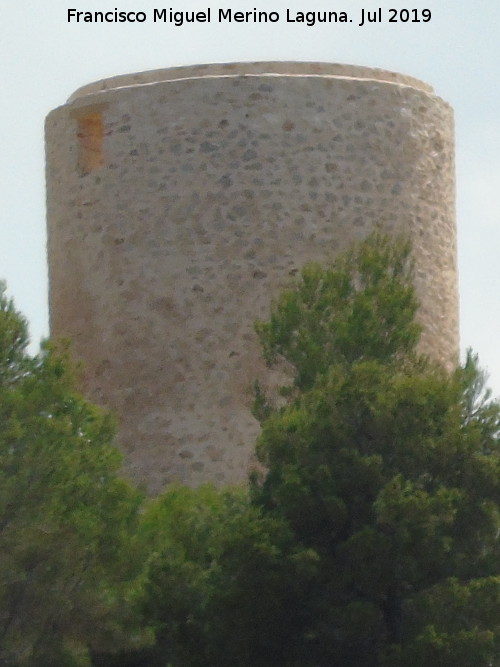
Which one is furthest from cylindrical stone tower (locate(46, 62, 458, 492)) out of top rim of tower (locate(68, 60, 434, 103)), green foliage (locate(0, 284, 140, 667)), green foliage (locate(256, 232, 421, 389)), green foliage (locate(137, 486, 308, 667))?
green foliage (locate(0, 284, 140, 667))

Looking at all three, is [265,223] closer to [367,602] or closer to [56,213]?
[56,213]

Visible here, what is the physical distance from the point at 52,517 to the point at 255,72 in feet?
12.8

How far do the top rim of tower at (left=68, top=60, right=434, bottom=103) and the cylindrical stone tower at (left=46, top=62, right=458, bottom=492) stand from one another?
1 cm

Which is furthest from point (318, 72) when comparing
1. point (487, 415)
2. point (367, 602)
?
point (367, 602)

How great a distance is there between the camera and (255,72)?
16.0 metres

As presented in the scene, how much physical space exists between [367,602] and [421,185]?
12.7 feet

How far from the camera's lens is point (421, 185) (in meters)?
16.2

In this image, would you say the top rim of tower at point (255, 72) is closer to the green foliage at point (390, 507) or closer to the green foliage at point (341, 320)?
the green foliage at point (341, 320)

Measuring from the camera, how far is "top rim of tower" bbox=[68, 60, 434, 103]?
15984 millimetres

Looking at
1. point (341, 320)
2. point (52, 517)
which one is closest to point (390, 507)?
point (341, 320)

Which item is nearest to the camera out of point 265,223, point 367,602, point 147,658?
point 367,602

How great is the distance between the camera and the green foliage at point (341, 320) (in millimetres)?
14117

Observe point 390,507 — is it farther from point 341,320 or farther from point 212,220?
point 212,220

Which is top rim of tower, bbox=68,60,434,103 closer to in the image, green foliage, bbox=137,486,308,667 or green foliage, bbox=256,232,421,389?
green foliage, bbox=256,232,421,389
